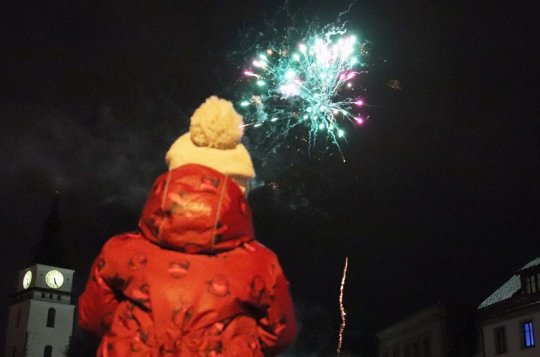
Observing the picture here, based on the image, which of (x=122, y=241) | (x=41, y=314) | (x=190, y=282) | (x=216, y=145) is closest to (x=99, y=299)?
(x=122, y=241)

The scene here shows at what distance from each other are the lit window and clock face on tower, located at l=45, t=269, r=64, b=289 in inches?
2814

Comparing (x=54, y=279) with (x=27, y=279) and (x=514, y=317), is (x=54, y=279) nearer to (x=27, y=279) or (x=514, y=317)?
(x=27, y=279)

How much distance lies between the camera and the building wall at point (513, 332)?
2975 cm

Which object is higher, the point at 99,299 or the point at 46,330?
the point at 46,330

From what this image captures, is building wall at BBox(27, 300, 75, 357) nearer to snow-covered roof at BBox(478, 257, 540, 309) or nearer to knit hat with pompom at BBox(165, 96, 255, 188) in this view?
snow-covered roof at BBox(478, 257, 540, 309)

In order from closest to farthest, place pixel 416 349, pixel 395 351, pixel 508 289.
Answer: pixel 508 289
pixel 416 349
pixel 395 351

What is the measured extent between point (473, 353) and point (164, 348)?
35.5m

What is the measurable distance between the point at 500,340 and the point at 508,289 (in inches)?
94.4

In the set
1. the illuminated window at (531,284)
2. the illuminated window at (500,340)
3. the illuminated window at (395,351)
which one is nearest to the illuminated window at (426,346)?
the illuminated window at (395,351)

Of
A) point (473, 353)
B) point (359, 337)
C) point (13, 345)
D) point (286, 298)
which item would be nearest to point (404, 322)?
point (473, 353)

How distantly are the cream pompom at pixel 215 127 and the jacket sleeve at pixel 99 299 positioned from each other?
0.99 metres

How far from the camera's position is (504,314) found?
32.5m

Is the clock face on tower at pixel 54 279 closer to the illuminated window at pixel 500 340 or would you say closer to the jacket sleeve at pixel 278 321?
the illuminated window at pixel 500 340

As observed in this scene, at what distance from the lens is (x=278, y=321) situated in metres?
4.66
